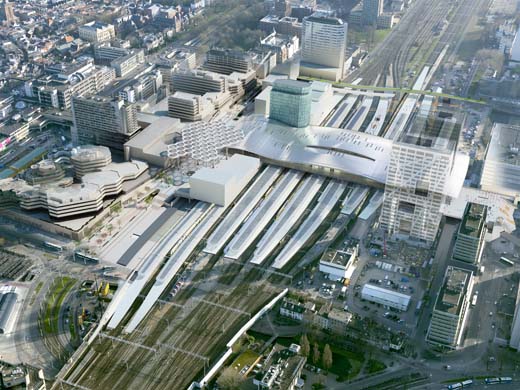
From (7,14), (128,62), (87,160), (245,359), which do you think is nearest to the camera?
(245,359)

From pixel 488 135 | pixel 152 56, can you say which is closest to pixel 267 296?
pixel 488 135

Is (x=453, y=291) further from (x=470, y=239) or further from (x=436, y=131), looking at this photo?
(x=436, y=131)

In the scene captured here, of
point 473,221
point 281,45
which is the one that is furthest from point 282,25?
point 473,221

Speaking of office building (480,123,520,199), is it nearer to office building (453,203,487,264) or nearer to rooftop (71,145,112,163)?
office building (453,203,487,264)

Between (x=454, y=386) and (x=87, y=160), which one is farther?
(x=87, y=160)

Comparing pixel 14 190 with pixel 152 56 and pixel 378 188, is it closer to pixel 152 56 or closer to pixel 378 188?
pixel 378 188

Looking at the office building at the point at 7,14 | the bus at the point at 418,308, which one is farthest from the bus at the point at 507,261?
the office building at the point at 7,14

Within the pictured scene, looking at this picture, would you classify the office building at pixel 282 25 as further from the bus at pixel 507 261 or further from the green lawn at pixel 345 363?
the green lawn at pixel 345 363
